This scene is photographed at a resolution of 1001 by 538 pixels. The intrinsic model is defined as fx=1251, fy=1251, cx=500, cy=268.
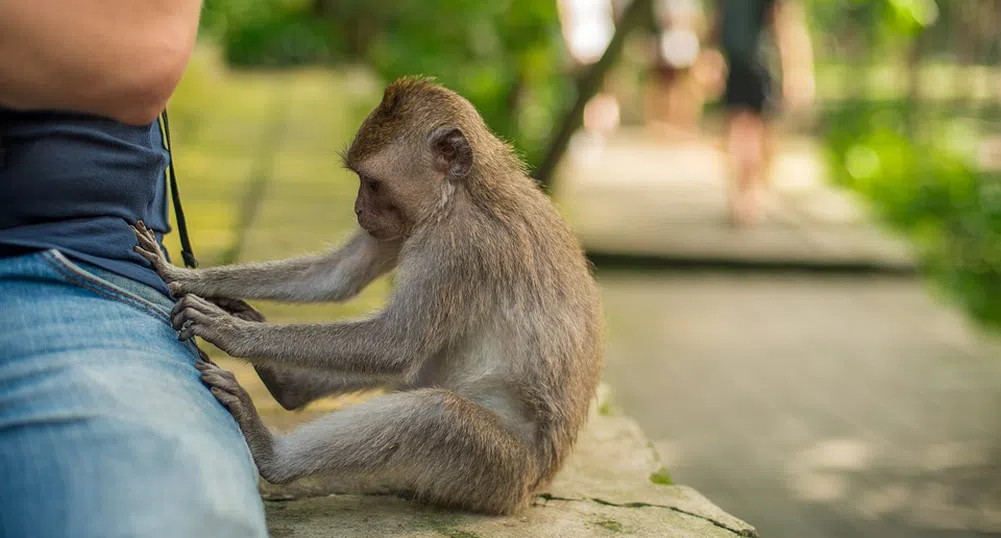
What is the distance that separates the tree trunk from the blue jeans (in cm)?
465

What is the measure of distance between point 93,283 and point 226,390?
40 cm

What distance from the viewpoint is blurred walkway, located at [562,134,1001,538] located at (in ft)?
16.9

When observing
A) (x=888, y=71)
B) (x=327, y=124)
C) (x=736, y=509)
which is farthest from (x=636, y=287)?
(x=888, y=71)

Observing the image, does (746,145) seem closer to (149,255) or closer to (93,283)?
(149,255)

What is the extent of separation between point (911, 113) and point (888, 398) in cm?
420

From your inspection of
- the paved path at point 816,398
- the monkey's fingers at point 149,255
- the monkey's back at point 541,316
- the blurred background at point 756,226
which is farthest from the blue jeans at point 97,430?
the paved path at point 816,398

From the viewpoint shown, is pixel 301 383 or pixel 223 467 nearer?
pixel 223 467

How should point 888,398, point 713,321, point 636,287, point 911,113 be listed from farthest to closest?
point 911,113 < point 636,287 < point 713,321 < point 888,398

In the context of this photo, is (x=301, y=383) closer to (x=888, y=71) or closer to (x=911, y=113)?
(x=911, y=113)

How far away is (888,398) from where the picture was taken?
643 centimetres

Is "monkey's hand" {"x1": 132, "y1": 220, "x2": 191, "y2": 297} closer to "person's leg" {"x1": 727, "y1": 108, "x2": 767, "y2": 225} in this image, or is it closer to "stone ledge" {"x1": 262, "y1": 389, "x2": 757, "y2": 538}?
"stone ledge" {"x1": 262, "y1": 389, "x2": 757, "y2": 538}

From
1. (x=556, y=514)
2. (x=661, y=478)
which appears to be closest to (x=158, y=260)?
(x=556, y=514)

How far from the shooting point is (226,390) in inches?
90.7

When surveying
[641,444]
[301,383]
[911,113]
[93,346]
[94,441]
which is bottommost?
[94,441]
